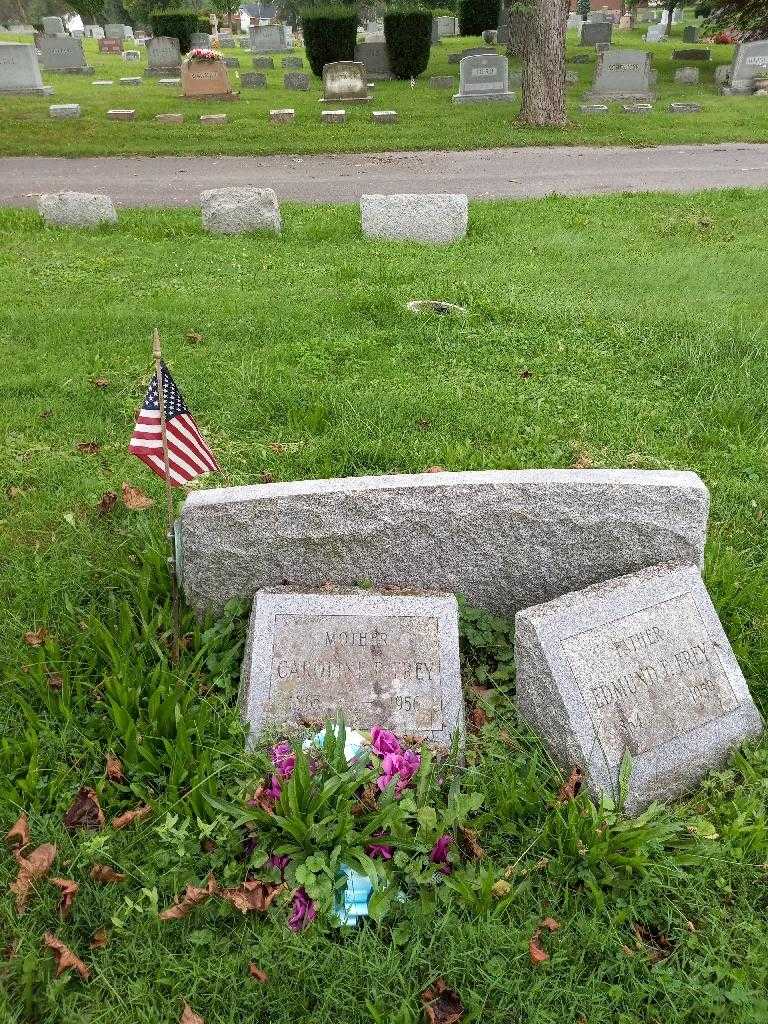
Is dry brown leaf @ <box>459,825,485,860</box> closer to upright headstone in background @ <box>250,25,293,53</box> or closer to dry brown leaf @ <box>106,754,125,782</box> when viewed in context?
dry brown leaf @ <box>106,754,125,782</box>

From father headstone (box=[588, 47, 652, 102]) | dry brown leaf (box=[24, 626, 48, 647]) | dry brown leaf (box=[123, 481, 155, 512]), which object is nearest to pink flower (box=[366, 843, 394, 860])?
dry brown leaf (box=[24, 626, 48, 647])

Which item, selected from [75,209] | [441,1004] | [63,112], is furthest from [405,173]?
[441,1004]

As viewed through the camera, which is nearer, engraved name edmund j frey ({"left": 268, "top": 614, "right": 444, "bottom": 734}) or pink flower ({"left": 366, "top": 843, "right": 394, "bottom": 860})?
pink flower ({"left": 366, "top": 843, "right": 394, "bottom": 860})

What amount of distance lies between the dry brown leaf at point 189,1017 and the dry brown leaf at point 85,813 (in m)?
0.65

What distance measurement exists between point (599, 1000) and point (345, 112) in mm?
18108

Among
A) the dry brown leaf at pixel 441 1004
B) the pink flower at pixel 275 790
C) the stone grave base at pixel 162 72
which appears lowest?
the dry brown leaf at pixel 441 1004

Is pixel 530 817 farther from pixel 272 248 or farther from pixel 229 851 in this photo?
pixel 272 248

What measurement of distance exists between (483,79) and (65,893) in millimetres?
20101

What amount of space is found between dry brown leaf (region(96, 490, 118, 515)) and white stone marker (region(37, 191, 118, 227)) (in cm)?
609

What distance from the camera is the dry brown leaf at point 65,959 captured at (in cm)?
217

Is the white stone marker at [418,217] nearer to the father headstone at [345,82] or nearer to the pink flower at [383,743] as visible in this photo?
the pink flower at [383,743]

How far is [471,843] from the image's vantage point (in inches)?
97.7

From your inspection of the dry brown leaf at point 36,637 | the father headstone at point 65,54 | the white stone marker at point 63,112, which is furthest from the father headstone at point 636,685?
the father headstone at point 65,54

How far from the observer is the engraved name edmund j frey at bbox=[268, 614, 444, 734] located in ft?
9.16
